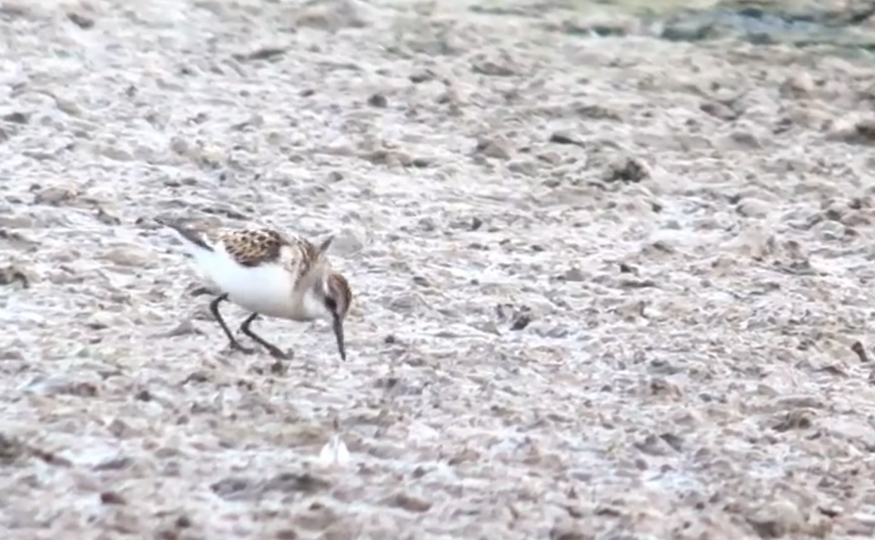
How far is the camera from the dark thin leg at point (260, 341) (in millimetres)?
5656

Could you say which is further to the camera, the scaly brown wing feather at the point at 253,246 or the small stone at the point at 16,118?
the small stone at the point at 16,118

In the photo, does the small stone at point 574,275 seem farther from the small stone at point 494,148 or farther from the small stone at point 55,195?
the small stone at point 55,195

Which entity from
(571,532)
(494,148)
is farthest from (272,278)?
(494,148)

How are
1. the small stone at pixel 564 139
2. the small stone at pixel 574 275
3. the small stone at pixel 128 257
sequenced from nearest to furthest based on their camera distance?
the small stone at pixel 128 257, the small stone at pixel 574 275, the small stone at pixel 564 139

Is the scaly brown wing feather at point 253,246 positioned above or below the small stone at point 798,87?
above

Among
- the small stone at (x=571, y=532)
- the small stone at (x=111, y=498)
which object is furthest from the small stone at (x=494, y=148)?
the small stone at (x=111, y=498)

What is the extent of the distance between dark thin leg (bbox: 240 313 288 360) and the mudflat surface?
0.04 m

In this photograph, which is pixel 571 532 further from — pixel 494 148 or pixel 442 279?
pixel 494 148

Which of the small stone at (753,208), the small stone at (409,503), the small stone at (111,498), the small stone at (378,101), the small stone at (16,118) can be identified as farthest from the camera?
the small stone at (378,101)

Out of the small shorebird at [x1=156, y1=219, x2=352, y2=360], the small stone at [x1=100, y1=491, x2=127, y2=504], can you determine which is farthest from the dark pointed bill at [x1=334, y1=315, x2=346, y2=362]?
the small stone at [x1=100, y1=491, x2=127, y2=504]

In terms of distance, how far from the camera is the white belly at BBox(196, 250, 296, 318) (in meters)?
5.49

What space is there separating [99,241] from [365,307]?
1089mm

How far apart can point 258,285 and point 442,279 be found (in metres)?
1.29

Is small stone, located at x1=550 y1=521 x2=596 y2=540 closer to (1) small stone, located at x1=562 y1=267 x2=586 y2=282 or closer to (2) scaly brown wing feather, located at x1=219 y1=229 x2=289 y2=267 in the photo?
(2) scaly brown wing feather, located at x1=219 y1=229 x2=289 y2=267
